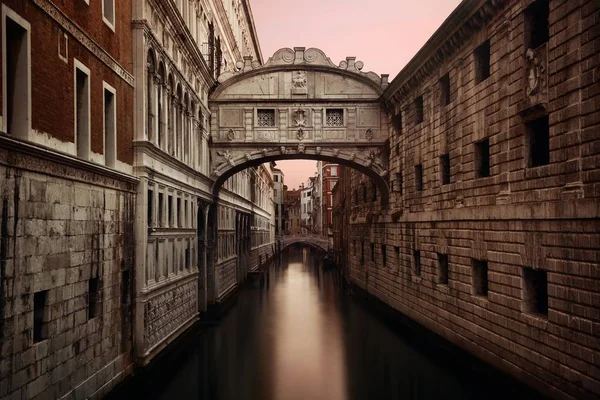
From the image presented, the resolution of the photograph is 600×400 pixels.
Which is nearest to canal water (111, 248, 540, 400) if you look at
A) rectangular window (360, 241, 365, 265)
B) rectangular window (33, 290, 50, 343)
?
rectangular window (33, 290, 50, 343)

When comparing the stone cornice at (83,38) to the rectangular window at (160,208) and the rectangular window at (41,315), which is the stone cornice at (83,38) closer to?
the rectangular window at (160,208)

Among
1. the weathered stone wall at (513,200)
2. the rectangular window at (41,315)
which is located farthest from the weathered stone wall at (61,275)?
the weathered stone wall at (513,200)

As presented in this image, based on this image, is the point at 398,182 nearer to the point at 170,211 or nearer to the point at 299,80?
the point at 299,80

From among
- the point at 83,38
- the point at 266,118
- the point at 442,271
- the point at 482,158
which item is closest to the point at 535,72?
the point at 482,158

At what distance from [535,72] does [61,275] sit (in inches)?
393

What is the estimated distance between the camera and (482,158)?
15469 millimetres

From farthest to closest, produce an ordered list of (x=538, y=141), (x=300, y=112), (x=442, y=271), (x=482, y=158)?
(x=300, y=112) → (x=442, y=271) → (x=482, y=158) → (x=538, y=141)

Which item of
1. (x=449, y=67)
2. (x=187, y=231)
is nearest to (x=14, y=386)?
(x=187, y=231)

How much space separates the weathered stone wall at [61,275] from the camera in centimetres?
836

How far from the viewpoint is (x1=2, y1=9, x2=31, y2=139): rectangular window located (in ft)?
28.6

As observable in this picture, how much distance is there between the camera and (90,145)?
1149cm

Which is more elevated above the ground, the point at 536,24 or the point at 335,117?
the point at 335,117

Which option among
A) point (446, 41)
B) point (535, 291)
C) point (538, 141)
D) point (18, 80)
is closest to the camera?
point (18, 80)

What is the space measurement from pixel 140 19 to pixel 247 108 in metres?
10.6
